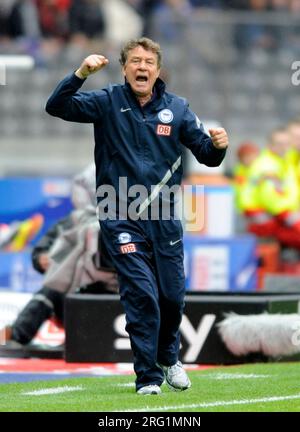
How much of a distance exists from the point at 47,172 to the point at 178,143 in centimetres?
1289

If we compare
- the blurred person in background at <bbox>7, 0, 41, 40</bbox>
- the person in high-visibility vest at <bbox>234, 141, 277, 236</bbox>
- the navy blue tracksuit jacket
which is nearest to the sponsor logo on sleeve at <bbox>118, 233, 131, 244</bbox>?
the navy blue tracksuit jacket

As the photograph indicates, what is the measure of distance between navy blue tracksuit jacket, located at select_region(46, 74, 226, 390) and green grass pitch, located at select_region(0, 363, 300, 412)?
36 cm

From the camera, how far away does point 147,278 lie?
29.7 feet

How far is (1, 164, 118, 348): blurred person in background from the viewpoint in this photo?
12492mm

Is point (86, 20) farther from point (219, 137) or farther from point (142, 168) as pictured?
point (219, 137)

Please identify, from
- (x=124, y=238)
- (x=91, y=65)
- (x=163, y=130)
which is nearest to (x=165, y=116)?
(x=163, y=130)

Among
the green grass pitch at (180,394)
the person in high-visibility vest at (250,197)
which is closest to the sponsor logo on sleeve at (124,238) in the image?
the green grass pitch at (180,394)

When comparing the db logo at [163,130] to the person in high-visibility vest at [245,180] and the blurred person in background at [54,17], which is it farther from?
the blurred person in background at [54,17]

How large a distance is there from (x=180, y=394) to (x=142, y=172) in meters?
1.44

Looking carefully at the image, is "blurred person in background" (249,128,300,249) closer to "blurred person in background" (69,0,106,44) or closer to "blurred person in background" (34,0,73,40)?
"blurred person in background" (69,0,106,44)

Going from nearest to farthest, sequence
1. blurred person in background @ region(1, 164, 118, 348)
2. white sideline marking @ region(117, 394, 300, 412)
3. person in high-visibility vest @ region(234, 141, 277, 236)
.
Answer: white sideline marking @ region(117, 394, 300, 412) → blurred person in background @ region(1, 164, 118, 348) → person in high-visibility vest @ region(234, 141, 277, 236)

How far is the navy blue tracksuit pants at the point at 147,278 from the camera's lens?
9031 mm
